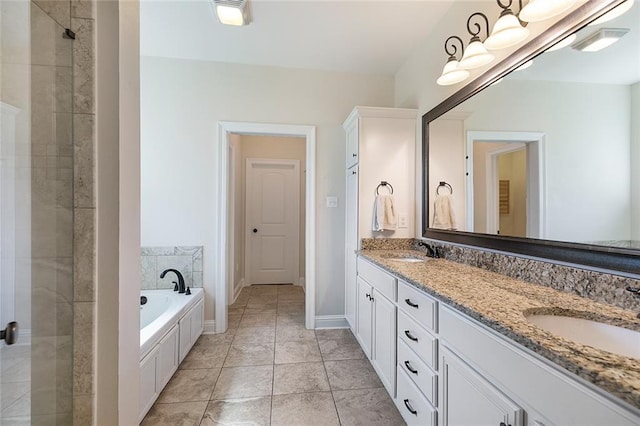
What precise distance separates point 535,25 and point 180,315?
2.87m

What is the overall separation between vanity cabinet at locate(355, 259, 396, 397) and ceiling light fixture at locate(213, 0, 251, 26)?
2.09 m

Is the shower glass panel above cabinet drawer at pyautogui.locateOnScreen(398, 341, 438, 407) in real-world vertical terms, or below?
above

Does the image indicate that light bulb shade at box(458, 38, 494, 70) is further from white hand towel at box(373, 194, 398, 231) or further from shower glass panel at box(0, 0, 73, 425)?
shower glass panel at box(0, 0, 73, 425)

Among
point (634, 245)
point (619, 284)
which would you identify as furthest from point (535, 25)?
point (619, 284)

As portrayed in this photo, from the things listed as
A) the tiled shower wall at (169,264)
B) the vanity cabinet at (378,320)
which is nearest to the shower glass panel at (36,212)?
the vanity cabinet at (378,320)

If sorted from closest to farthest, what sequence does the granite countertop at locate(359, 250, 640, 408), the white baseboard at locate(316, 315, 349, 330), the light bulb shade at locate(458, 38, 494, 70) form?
the granite countertop at locate(359, 250, 640, 408) < the light bulb shade at locate(458, 38, 494, 70) < the white baseboard at locate(316, 315, 349, 330)

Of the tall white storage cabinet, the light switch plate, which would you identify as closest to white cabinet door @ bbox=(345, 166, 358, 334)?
the tall white storage cabinet

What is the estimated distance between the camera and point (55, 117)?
2.97ft

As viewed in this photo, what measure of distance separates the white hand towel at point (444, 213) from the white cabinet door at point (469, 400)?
1.14 meters

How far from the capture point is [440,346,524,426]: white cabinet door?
0.77m

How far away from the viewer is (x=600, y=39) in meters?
1.02

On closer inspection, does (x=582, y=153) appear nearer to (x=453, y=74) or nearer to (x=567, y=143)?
(x=567, y=143)

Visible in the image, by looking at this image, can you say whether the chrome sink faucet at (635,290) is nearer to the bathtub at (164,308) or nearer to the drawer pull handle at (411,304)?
the drawer pull handle at (411,304)

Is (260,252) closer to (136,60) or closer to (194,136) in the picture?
(194,136)
